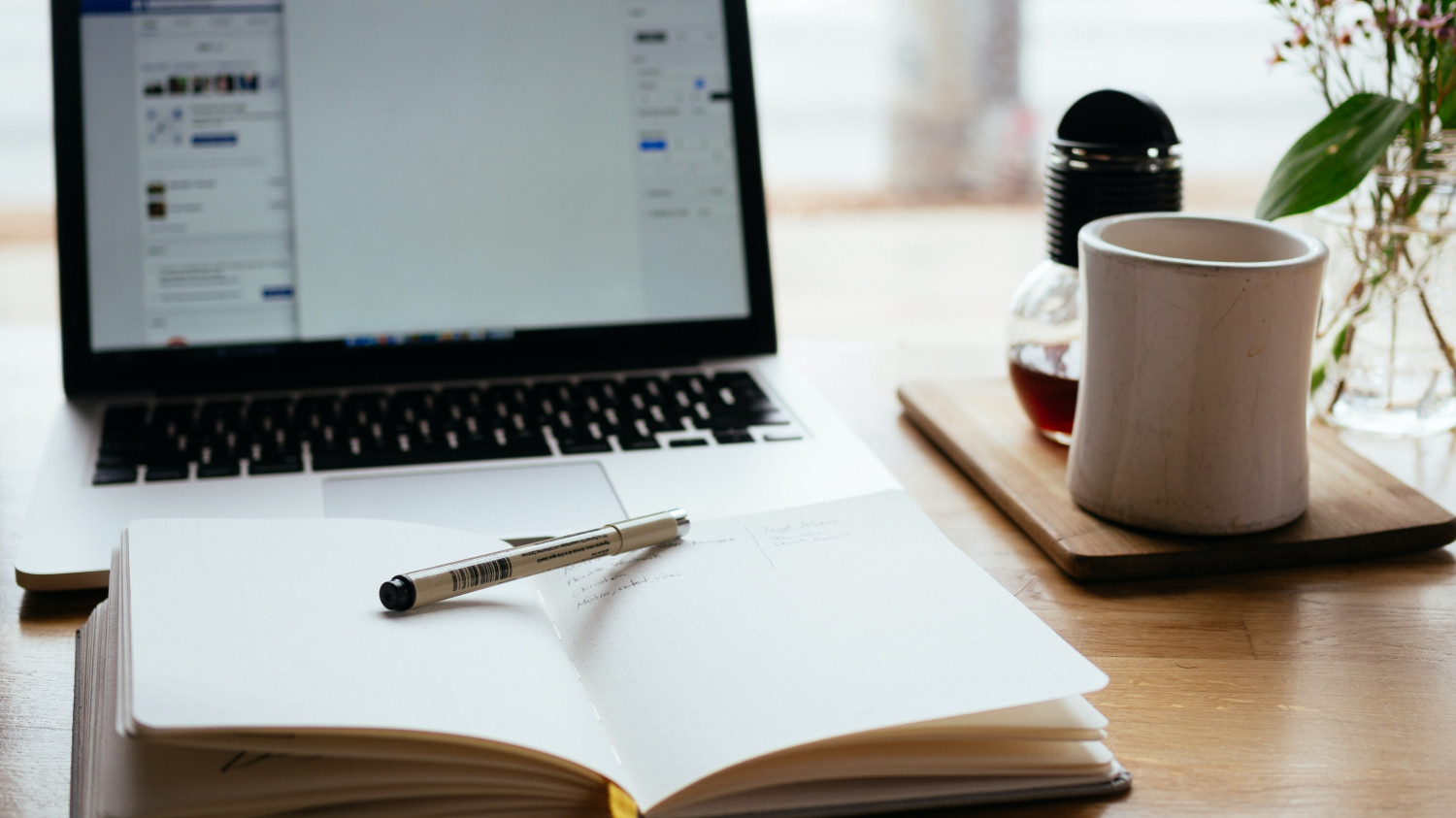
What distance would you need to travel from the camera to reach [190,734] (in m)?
0.37

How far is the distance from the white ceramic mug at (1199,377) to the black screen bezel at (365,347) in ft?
1.05

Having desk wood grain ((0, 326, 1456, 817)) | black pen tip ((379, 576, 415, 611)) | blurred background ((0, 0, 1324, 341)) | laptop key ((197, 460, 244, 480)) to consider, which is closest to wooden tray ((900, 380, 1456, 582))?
desk wood grain ((0, 326, 1456, 817))

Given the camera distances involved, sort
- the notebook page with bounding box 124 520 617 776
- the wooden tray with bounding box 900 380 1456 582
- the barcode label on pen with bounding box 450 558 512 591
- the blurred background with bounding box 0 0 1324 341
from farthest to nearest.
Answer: the blurred background with bounding box 0 0 1324 341, the wooden tray with bounding box 900 380 1456 582, the barcode label on pen with bounding box 450 558 512 591, the notebook page with bounding box 124 520 617 776

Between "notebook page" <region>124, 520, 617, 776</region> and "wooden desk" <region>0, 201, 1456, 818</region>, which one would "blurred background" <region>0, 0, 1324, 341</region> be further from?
"notebook page" <region>124, 520, 617, 776</region>

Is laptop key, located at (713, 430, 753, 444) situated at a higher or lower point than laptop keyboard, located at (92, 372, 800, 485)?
lower

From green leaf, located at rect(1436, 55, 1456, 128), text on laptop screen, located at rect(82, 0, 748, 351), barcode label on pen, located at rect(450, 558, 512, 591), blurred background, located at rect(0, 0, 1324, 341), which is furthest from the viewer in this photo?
blurred background, located at rect(0, 0, 1324, 341)

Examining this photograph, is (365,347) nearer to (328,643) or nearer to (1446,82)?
(328,643)

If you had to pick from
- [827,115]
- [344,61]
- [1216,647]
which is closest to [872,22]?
[827,115]

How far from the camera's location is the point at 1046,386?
758 mm

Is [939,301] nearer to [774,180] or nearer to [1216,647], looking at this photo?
[774,180]

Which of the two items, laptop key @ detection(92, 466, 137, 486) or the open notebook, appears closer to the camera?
the open notebook

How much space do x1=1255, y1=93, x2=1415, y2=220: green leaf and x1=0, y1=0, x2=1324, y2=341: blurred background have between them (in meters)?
2.61

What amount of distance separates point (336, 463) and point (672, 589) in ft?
0.95

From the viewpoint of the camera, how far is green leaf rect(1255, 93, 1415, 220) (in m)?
0.71
